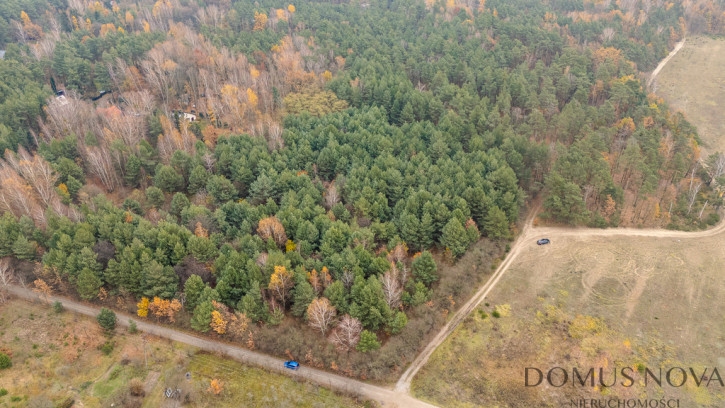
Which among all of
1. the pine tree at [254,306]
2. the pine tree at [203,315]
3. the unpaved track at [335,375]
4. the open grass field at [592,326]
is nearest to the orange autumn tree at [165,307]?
the unpaved track at [335,375]

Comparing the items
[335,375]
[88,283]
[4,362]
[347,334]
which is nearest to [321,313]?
[347,334]

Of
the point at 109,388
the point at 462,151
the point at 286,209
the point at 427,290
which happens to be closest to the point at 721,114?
the point at 462,151

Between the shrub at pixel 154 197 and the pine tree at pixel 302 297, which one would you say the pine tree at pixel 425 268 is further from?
the shrub at pixel 154 197

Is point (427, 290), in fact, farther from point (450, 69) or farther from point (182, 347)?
point (450, 69)

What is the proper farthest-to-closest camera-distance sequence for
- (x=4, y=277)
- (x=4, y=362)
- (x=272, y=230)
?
(x=272, y=230) < (x=4, y=277) < (x=4, y=362)

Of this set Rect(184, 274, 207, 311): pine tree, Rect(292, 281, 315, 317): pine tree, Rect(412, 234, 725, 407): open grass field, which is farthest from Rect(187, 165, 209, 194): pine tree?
Rect(412, 234, 725, 407): open grass field

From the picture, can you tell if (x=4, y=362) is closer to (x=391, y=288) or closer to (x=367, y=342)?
(x=367, y=342)
